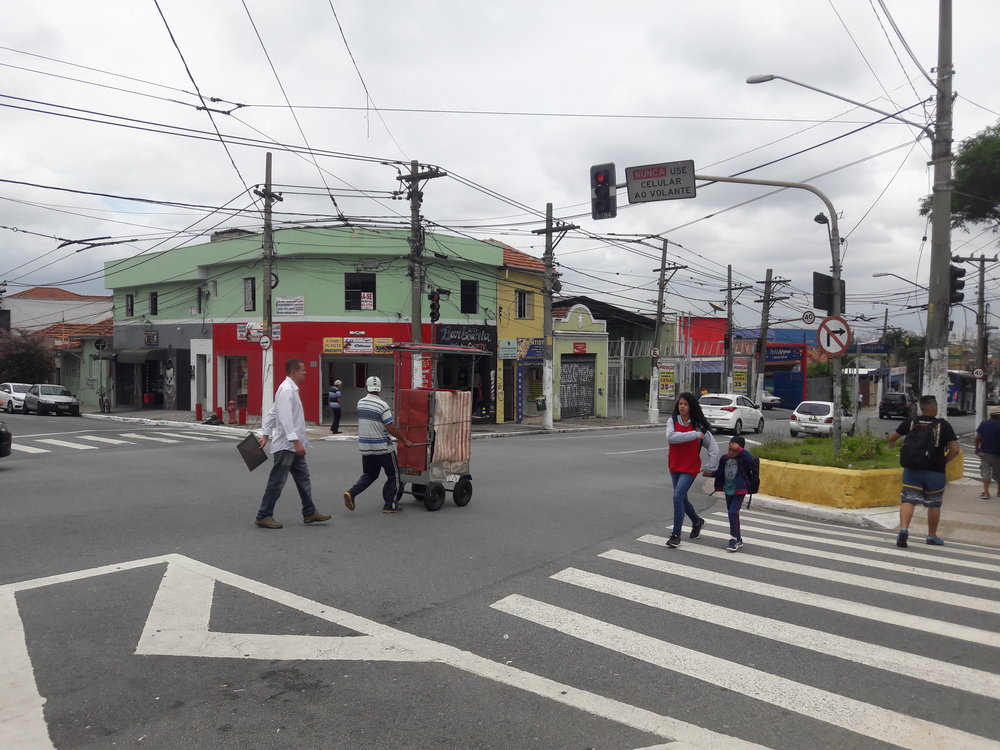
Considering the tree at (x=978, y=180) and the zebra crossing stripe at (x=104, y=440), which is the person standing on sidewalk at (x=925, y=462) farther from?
the zebra crossing stripe at (x=104, y=440)

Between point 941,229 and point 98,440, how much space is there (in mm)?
20182

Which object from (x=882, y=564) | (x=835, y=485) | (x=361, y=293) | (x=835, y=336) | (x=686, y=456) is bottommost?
(x=882, y=564)

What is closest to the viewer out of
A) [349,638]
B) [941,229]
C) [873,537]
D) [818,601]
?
[349,638]

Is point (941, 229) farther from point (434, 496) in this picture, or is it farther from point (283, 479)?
point (283, 479)

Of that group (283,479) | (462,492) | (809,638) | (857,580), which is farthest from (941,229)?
(283,479)

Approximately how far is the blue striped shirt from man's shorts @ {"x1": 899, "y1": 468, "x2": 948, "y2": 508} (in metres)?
6.00

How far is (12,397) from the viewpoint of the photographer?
3744 centimetres

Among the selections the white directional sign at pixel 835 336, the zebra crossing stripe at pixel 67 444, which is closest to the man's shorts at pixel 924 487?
the white directional sign at pixel 835 336

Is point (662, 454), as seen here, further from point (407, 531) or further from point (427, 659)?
point (427, 659)

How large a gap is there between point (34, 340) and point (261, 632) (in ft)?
162

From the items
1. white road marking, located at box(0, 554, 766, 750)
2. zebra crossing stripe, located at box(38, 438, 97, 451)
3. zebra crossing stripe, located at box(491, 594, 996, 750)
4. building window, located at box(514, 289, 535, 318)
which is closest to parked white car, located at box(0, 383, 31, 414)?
zebra crossing stripe, located at box(38, 438, 97, 451)

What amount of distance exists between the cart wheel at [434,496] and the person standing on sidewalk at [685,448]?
10.5ft

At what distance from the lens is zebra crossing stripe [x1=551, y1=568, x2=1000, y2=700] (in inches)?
184

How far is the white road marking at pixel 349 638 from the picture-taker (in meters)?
3.90
